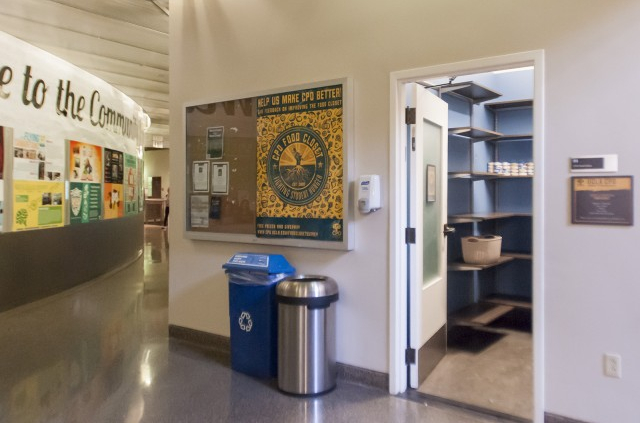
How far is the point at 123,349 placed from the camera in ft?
13.3

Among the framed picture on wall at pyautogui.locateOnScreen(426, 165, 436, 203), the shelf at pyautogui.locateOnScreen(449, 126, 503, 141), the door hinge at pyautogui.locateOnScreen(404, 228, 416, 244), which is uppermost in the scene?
the shelf at pyautogui.locateOnScreen(449, 126, 503, 141)

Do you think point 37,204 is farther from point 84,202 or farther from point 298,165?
point 298,165

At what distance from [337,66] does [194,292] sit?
2.40 metres

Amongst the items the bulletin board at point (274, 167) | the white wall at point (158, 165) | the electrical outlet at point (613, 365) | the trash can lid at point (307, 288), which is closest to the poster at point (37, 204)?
the bulletin board at point (274, 167)

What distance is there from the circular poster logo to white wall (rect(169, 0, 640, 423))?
31 cm

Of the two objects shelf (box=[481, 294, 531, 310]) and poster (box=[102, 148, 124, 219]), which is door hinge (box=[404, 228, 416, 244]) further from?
poster (box=[102, 148, 124, 219])

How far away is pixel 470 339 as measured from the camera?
438cm

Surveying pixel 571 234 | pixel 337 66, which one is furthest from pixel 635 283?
pixel 337 66

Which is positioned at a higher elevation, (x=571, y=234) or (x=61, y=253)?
(x=571, y=234)

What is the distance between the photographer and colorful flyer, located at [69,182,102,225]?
564 cm

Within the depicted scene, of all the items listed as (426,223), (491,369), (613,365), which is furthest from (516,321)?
(613,365)

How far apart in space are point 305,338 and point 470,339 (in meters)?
2.05

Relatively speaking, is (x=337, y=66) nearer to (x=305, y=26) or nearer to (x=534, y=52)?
(x=305, y=26)

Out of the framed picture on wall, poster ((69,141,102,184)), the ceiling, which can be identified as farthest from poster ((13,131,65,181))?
the framed picture on wall
